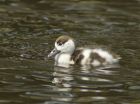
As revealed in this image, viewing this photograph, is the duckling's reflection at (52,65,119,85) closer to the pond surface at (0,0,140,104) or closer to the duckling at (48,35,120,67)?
the pond surface at (0,0,140,104)

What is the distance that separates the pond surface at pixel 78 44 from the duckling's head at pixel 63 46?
16 cm

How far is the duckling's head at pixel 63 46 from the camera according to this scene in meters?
8.72

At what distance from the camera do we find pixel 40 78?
7.58m

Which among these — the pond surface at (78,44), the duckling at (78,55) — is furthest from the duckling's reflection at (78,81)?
the duckling at (78,55)

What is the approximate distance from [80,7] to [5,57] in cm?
406

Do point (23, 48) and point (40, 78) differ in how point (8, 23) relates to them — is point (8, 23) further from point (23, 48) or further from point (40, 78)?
point (40, 78)

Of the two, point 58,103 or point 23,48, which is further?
point 23,48

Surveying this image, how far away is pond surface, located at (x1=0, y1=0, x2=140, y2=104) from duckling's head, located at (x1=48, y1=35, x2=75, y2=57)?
16cm

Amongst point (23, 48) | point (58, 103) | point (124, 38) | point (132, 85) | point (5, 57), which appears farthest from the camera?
point (124, 38)

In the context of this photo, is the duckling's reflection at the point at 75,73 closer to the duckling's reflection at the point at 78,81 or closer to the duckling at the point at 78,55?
the duckling's reflection at the point at 78,81

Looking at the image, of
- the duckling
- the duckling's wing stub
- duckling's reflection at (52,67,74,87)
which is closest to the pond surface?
duckling's reflection at (52,67,74,87)

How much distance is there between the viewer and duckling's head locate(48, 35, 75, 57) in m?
8.72

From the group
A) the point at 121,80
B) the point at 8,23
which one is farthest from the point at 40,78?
the point at 8,23

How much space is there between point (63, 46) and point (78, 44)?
885mm
